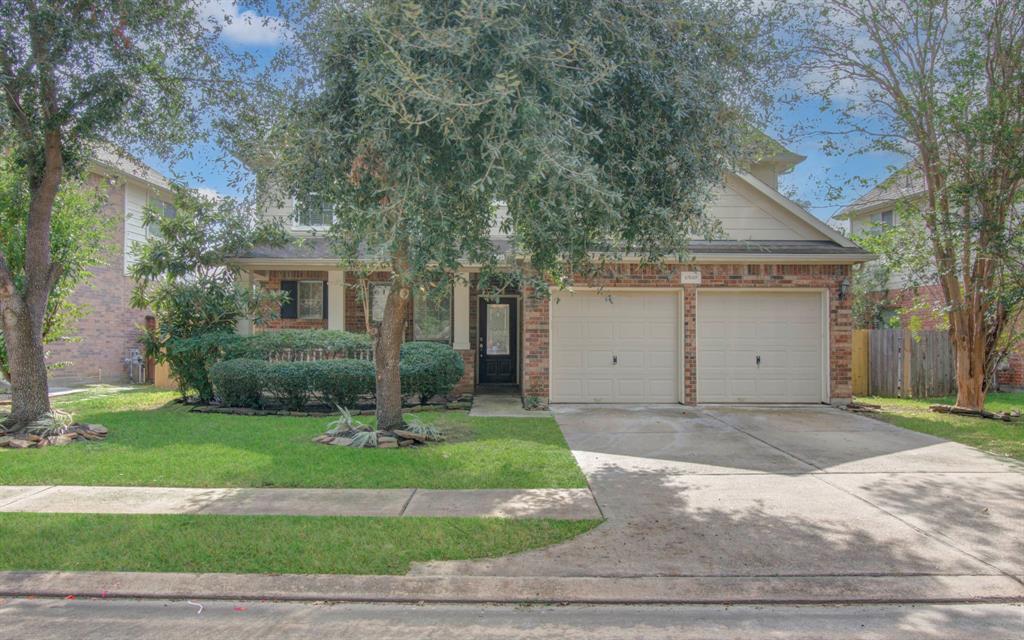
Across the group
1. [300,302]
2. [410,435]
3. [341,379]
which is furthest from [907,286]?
[300,302]

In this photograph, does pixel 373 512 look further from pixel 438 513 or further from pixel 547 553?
pixel 547 553

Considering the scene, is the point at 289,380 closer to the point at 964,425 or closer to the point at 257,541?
the point at 257,541

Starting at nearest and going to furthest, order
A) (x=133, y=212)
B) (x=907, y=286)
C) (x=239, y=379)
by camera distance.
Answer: (x=239, y=379) → (x=907, y=286) → (x=133, y=212)

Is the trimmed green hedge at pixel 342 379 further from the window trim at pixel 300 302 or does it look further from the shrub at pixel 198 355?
the window trim at pixel 300 302

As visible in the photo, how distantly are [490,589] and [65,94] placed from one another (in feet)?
28.3

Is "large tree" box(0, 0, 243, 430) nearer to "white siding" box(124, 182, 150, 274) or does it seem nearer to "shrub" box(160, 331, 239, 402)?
"shrub" box(160, 331, 239, 402)

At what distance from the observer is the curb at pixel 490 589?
4285 mm

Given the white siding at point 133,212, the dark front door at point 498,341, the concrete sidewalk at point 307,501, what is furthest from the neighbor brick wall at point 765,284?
the white siding at point 133,212

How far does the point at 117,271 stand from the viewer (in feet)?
60.1

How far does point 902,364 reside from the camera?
15844 mm

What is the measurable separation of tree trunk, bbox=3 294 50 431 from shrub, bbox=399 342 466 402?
206 inches

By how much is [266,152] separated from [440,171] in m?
2.56

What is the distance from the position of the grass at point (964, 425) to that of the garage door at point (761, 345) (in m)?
1.66

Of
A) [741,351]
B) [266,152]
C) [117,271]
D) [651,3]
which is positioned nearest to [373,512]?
[266,152]
